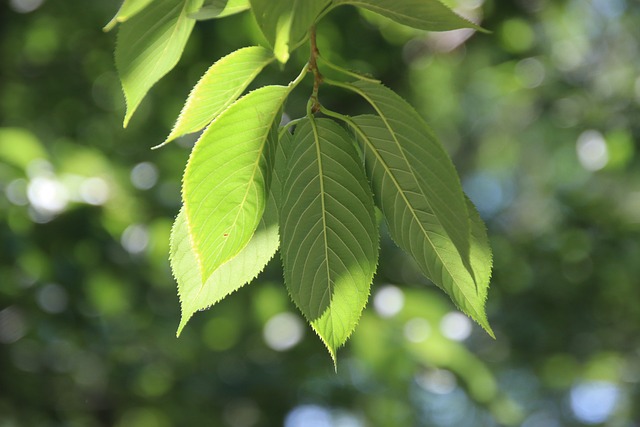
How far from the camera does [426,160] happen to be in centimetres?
48

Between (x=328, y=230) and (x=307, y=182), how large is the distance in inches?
1.6

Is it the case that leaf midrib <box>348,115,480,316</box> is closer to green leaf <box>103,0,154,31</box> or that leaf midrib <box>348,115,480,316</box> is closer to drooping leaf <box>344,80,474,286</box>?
drooping leaf <box>344,80,474,286</box>

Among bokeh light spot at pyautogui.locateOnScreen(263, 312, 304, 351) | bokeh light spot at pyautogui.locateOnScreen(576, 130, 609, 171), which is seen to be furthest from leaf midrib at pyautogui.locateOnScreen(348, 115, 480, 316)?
bokeh light spot at pyautogui.locateOnScreen(576, 130, 609, 171)

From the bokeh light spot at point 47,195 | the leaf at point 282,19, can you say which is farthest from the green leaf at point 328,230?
the bokeh light spot at point 47,195

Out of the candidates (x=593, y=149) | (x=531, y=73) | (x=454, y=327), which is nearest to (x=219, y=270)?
(x=454, y=327)

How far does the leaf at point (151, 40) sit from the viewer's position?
564 millimetres

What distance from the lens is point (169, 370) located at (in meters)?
3.31

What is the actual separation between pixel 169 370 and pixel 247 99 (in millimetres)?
2978

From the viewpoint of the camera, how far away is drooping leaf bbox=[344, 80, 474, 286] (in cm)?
45

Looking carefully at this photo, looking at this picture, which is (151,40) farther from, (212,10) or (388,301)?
(388,301)

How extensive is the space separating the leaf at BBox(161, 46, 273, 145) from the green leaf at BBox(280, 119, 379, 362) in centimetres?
5

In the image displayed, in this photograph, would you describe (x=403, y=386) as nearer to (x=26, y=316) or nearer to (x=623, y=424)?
(x=26, y=316)

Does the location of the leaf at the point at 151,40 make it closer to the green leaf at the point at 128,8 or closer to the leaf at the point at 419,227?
the green leaf at the point at 128,8

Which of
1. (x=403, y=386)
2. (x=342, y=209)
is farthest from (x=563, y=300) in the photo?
(x=342, y=209)
